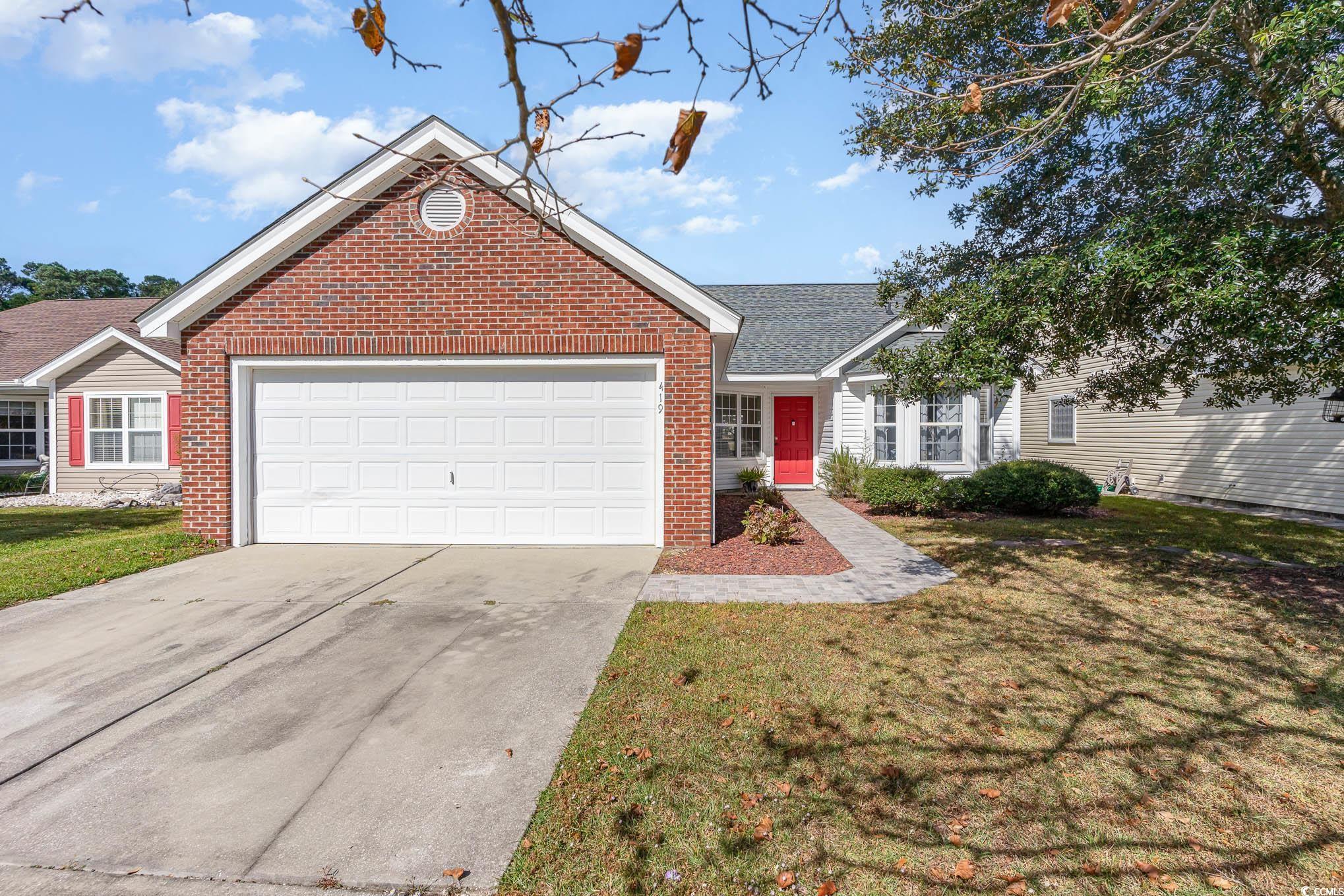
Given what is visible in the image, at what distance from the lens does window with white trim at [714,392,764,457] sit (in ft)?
51.2

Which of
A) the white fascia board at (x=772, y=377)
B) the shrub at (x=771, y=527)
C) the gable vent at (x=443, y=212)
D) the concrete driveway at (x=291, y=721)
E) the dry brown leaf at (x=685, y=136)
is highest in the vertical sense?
the gable vent at (x=443, y=212)

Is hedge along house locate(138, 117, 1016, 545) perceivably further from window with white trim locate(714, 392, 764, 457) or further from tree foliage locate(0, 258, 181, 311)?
tree foliage locate(0, 258, 181, 311)

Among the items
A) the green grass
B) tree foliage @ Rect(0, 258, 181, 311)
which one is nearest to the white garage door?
the green grass

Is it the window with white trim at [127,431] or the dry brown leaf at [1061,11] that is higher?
the dry brown leaf at [1061,11]

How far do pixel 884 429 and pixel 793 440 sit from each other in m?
2.41

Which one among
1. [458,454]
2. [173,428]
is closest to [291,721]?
[458,454]

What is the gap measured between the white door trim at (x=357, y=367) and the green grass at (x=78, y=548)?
0.95 m

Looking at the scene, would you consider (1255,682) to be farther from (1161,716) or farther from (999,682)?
(999,682)

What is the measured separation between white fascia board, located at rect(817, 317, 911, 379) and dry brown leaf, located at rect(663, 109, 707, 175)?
13.0m

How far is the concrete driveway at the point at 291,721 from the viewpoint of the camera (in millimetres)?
2752

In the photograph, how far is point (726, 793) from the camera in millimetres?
3062

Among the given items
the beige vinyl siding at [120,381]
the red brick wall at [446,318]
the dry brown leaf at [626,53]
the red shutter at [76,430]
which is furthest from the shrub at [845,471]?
the red shutter at [76,430]

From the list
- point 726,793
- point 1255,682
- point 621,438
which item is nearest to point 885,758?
point 726,793

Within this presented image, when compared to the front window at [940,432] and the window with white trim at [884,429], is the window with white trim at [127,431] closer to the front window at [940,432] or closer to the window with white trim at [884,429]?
the window with white trim at [884,429]
